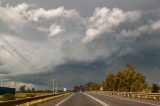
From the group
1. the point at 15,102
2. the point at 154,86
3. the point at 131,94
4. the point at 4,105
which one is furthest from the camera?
the point at 154,86

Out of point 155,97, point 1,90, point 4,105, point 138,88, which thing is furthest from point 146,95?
point 138,88

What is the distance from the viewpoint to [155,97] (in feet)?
147

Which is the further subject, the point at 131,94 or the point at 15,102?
the point at 131,94

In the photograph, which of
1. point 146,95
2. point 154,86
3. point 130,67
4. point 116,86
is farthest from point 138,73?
point 146,95

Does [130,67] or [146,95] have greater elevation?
[130,67]

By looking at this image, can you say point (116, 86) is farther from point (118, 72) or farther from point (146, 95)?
point (146, 95)

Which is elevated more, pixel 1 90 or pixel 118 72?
pixel 118 72

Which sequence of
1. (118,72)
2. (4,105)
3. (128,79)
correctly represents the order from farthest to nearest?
(118,72), (128,79), (4,105)

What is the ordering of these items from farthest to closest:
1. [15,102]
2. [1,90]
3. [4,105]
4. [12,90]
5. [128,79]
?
[128,79] < [12,90] < [1,90] < [15,102] < [4,105]

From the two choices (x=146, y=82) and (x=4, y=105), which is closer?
(x=4, y=105)

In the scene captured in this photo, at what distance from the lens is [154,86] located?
104 m

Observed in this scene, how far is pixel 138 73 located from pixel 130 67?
200 inches

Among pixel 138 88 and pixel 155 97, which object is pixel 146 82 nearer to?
pixel 138 88

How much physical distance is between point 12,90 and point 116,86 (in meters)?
67.0
